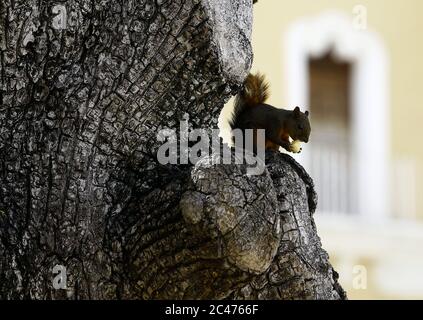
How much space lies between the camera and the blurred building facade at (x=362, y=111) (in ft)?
31.9

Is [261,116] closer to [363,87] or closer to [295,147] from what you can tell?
[295,147]

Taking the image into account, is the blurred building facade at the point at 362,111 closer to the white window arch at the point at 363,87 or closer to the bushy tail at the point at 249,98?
the white window arch at the point at 363,87

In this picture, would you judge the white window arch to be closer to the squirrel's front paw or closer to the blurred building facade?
the blurred building facade

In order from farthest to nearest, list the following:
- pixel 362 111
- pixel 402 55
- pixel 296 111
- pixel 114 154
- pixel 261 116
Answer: pixel 402 55
pixel 362 111
pixel 296 111
pixel 261 116
pixel 114 154

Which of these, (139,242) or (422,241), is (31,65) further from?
(422,241)

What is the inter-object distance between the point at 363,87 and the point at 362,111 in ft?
0.57

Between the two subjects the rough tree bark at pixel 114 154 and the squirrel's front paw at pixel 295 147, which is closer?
the rough tree bark at pixel 114 154

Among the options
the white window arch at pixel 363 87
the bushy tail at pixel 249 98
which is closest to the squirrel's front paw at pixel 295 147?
the bushy tail at pixel 249 98

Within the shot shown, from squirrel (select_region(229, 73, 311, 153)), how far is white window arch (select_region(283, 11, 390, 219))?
669 cm

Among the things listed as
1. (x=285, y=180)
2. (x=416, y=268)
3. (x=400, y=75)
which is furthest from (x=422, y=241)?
(x=285, y=180)

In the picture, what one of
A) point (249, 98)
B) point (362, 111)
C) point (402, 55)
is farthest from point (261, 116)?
point (402, 55)

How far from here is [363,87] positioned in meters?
10.0

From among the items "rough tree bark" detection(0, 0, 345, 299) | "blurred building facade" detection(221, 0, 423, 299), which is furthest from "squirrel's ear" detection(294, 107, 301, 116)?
"blurred building facade" detection(221, 0, 423, 299)

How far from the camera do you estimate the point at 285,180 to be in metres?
2.14
